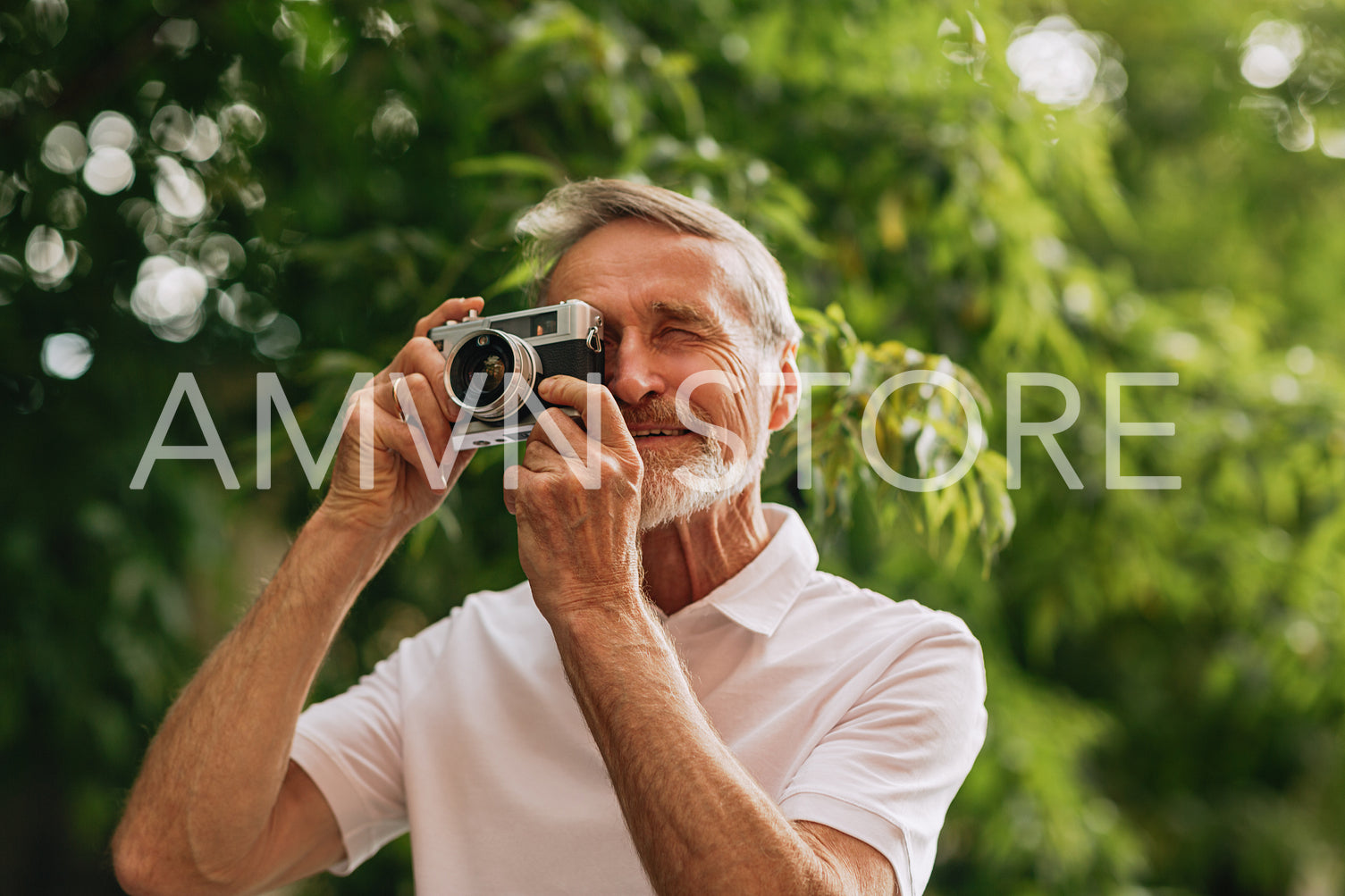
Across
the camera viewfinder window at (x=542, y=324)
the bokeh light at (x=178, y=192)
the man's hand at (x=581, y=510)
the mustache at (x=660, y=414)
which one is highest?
the bokeh light at (x=178, y=192)

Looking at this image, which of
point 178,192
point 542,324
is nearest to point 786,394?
point 542,324

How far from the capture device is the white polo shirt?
3.14 ft

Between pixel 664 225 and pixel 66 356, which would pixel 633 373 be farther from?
pixel 66 356

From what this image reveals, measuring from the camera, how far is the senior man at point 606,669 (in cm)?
91

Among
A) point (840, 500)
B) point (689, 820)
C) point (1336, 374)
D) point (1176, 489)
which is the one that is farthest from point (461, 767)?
point (1336, 374)

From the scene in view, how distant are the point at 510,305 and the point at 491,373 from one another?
1.76ft

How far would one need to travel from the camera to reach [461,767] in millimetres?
1216

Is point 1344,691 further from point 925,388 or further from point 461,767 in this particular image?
point 461,767

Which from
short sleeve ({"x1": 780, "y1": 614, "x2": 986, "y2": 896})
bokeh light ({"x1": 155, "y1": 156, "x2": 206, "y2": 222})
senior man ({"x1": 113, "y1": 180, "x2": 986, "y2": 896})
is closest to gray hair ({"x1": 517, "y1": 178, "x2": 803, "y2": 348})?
senior man ({"x1": 113, "y1": 180, "x2": 986, "y2": 896})

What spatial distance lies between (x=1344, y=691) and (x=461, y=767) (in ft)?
8.07

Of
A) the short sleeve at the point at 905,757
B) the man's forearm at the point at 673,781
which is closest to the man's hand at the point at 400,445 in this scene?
the man's forearm at the point at 673,781

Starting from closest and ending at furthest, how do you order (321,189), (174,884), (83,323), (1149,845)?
(174,884), (321,189), (83,323), (1149,845)

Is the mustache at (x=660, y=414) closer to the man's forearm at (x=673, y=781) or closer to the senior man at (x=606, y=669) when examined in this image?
the senior man at (x=606, y=669)

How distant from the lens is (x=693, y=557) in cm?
124
